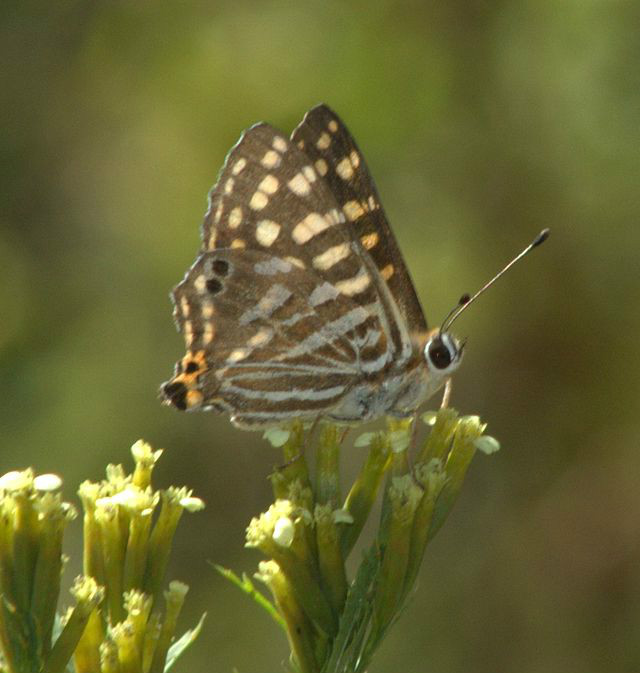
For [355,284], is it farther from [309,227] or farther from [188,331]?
[188,331]

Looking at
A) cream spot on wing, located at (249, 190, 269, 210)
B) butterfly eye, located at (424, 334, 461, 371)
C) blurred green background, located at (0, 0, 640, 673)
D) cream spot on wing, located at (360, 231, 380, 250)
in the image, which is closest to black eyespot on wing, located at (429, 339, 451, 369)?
butterfly eye, located at (424, 334, 461, 371)

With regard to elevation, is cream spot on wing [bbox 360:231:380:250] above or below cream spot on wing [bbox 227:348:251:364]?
above

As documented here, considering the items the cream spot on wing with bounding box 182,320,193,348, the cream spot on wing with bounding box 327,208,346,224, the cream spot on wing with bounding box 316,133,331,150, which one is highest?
the cream spot on wing with bounding box 316,133,331,150

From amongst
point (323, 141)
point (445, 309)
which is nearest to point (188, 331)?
point (323, 141)

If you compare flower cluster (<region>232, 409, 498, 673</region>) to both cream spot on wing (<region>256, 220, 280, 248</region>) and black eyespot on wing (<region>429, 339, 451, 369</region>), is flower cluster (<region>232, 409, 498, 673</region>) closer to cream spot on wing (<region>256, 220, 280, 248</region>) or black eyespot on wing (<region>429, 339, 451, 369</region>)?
black eyespot on wing (<region>429, 339, 451, 369</region>)

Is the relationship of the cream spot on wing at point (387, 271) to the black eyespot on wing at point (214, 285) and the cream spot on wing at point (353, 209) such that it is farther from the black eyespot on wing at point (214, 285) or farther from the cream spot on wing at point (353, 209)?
the black eyespot on wing at point (214, 285)

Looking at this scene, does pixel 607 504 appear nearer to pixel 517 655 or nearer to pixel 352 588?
pixel 517 655

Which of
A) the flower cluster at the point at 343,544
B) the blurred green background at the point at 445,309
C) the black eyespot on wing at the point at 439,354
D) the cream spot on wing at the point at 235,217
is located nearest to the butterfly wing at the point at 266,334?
the cream spot on wing at the point at 235,217
